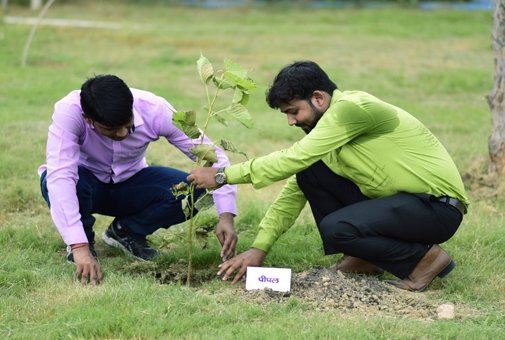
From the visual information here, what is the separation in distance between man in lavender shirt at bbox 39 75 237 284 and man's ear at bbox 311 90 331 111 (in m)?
0.71

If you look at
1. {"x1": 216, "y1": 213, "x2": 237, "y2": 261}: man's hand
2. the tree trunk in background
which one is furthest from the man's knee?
the tree trunk in background

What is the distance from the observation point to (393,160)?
4500 millimetres

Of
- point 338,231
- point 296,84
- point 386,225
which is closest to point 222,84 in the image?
point 296,84

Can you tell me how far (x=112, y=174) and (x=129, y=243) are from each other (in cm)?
46

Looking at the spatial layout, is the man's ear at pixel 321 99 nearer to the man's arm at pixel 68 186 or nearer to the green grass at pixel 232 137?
the green grass at pixel 232 137

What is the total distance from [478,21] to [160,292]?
1658 centimetres

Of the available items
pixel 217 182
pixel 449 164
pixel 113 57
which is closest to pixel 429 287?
pixel 449 164

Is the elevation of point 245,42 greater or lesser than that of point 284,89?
lesser

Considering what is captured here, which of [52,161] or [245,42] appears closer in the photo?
[52,161]

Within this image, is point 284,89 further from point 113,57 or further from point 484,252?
point 113,57

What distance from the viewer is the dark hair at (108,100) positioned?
175 inches

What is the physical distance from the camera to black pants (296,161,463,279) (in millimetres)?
4492

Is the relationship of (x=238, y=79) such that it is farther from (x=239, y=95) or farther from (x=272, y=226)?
(x=272, y=226)

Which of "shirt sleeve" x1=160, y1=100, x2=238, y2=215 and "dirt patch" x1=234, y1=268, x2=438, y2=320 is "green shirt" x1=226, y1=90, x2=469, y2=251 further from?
"dirt patch" x1=234, y1=268, x2=438, y2=320
